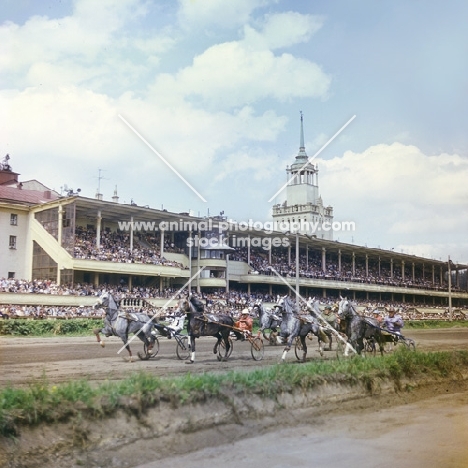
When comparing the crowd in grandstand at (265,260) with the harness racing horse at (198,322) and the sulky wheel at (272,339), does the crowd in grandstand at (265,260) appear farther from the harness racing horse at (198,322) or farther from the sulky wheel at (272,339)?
the harness racing horse at (198,322)

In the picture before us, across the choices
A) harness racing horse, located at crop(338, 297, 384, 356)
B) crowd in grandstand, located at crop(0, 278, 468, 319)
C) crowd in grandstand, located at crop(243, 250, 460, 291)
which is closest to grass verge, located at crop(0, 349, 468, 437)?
harness racing horse, located at crop(338, 297, 384, 356)

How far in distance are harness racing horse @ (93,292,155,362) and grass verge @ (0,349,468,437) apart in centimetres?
587

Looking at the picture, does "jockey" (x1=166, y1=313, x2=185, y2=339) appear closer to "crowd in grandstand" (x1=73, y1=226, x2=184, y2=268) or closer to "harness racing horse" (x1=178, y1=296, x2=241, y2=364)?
"harness racing horse" (x1=178, y1=296, x2=241, y2=364)

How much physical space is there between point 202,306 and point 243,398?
21.6ft

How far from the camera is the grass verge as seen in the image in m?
7.15

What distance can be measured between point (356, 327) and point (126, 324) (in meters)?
6.38

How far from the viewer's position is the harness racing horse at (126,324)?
16312mm

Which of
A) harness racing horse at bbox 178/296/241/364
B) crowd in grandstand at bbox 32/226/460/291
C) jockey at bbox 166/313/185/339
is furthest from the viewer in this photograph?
crowd in grandstand at bbox 32/226/460/291

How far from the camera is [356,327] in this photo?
17.0 metres

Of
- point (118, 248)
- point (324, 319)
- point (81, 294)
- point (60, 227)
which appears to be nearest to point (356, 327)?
point (324, 319)

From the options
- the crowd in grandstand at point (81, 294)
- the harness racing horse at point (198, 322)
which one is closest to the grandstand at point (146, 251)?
the crowd in grandstand at point (81, 294)

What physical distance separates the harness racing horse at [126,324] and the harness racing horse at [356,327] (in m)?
5.45

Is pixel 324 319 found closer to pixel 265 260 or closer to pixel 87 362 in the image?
pixel 87 362

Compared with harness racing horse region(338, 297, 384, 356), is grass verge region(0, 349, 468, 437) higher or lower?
lower
